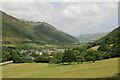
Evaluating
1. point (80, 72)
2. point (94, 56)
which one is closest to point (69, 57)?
point (94, 56)

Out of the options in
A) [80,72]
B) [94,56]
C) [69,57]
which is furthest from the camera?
[69,57]

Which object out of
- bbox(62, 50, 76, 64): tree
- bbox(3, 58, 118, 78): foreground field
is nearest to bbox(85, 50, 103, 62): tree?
bbox(62, 50, 76, 64): tree

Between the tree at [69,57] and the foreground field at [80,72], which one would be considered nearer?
the foreground field at [80,72]

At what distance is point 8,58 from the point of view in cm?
14512

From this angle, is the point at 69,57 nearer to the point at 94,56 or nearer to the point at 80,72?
the point at 94,56

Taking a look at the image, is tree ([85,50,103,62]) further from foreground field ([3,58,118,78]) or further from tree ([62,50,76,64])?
foreground field ([3,58,118,78])

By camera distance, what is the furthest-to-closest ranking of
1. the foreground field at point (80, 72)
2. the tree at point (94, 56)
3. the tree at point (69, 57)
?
1. the tree at point (69, 57)
2. the tree at point (94, 56)
3. the foreground field at point (80, 72)

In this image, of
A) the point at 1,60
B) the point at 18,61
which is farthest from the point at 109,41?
the point at 1,60

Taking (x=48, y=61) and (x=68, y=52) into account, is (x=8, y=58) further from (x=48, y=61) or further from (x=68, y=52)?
(x=68, y=52)

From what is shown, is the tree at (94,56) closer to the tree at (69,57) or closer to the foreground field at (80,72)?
the tree at (69,57)

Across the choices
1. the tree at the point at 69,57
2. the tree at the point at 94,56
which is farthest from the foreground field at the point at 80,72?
the tree at the point at 69,57

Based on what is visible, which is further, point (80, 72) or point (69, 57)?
point (69, 57)

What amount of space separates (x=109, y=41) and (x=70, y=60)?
6867 centimetres

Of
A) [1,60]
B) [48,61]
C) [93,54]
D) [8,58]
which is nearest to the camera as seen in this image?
[93,54]
